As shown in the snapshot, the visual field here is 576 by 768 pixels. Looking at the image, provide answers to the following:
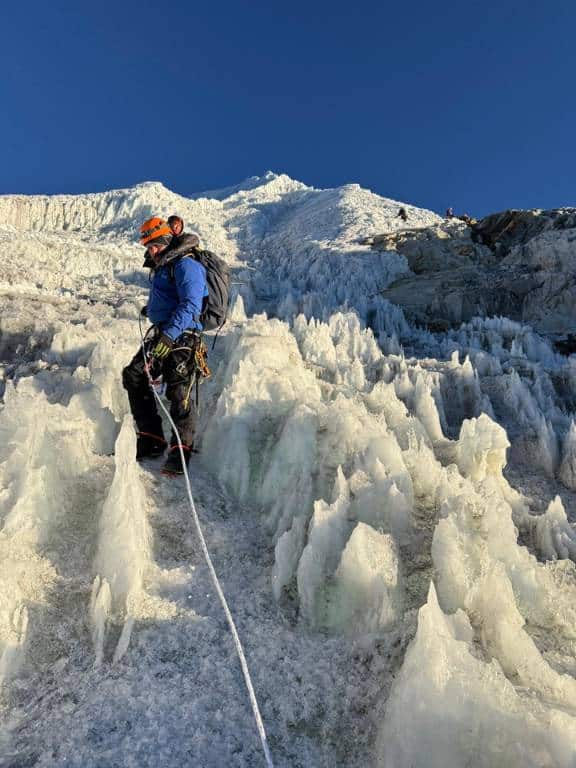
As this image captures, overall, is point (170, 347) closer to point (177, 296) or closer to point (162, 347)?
point (162, 347)

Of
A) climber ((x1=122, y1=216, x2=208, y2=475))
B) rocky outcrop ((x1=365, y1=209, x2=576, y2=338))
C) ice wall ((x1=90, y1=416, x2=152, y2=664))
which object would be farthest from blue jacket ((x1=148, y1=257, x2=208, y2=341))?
rocky outcrop ((x1=365, y1=209, x2=576, y2=338))

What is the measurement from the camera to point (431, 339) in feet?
65.4

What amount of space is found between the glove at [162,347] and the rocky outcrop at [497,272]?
1995 centimetres

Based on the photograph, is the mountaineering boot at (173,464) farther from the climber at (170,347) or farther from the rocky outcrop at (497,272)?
the rocky outcrop at (497,272)

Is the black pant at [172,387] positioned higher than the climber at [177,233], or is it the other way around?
the climber at [177,233]

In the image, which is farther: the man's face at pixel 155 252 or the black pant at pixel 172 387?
the man's face at pixel 155 252

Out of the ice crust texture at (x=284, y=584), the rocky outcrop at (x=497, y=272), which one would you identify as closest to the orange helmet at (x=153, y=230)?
the ice crust texture at (x=284, y=584)

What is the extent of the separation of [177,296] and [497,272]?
25.1 m

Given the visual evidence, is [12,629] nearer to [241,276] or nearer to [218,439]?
[218,439]

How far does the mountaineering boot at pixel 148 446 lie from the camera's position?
6543 mm

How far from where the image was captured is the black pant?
6387 millimetres

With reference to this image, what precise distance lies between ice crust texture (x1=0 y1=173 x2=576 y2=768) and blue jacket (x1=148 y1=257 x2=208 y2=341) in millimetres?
1248

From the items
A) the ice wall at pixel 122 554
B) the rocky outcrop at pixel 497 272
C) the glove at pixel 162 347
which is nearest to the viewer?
the ice wall at pixel 122 554

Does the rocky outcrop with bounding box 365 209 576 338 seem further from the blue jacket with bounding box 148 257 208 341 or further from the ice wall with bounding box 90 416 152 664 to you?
the ice wall with bounding box 90 416 152 664
